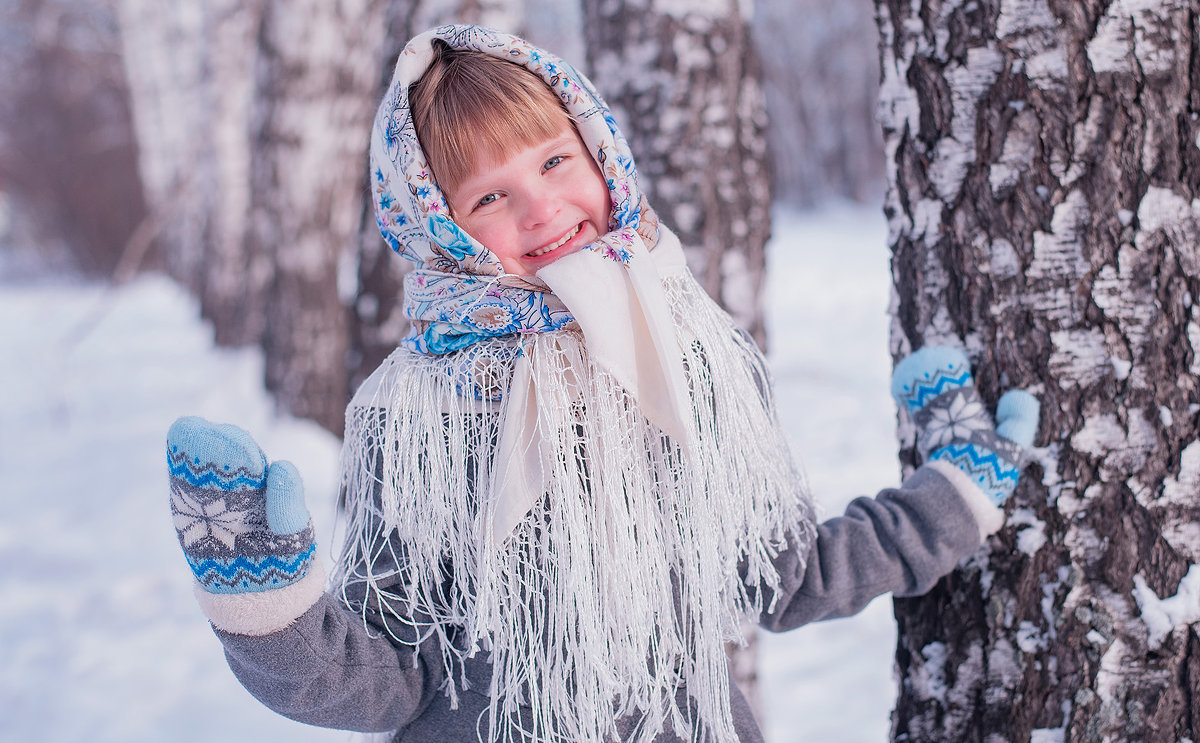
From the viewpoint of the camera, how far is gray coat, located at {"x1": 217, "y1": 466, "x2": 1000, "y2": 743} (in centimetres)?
128

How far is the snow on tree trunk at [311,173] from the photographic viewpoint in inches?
235

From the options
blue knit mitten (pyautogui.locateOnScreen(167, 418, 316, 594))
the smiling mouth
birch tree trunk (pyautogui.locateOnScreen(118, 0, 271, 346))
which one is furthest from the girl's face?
birch tree trunk (pyautogui.locateOnScreen(118, 0, 271, 346))

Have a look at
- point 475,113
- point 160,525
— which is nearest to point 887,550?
point 475,113

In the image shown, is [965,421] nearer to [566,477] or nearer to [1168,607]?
[1168,607]

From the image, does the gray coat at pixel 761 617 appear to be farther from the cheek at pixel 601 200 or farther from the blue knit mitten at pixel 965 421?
the cheek at pixel 601 200

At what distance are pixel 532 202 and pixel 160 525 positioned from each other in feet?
13.4

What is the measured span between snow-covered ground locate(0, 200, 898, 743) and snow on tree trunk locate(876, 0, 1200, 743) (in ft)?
1.32

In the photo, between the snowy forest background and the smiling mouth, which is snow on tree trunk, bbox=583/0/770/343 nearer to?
the snowy forest background

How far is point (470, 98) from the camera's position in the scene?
144 cm

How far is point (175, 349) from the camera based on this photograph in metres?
10.2

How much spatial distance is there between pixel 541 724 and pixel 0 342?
48.4 ft

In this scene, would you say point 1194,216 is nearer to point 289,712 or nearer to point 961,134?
point 961,134

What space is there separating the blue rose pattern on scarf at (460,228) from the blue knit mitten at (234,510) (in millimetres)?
357

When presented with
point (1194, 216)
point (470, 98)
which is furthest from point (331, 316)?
point (1194, 216)
